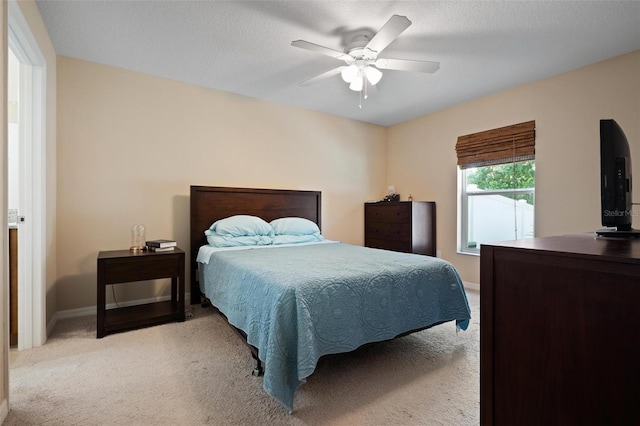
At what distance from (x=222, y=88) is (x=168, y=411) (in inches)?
124

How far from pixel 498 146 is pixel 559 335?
10.7 feet

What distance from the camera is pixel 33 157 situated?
2.18 meters

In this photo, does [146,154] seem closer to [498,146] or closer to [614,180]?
[614,180]

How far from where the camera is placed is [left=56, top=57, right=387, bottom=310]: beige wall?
278 centimetres

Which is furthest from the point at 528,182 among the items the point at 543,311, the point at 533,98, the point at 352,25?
the point at 543,311

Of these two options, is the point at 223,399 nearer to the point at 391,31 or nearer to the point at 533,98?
the point at 391,31

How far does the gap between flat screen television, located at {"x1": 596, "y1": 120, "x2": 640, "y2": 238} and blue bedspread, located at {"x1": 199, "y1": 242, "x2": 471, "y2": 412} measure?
1.02 metres

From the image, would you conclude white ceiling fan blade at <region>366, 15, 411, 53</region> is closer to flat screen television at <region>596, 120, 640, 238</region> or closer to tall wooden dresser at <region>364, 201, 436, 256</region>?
flat screen television at <region>596, 120, 640, 238</region>

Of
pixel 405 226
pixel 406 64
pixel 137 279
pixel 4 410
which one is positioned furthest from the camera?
pixel 405 226

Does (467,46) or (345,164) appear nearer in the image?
(467,46)

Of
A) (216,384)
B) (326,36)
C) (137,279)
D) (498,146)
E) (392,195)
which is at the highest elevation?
(326,36)

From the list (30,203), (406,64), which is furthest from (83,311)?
(406,64)

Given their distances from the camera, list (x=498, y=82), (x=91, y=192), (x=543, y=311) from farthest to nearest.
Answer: (x=498, y=82) → (x=91, y=192) → (x=543, y=311)

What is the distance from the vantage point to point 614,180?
129cm
